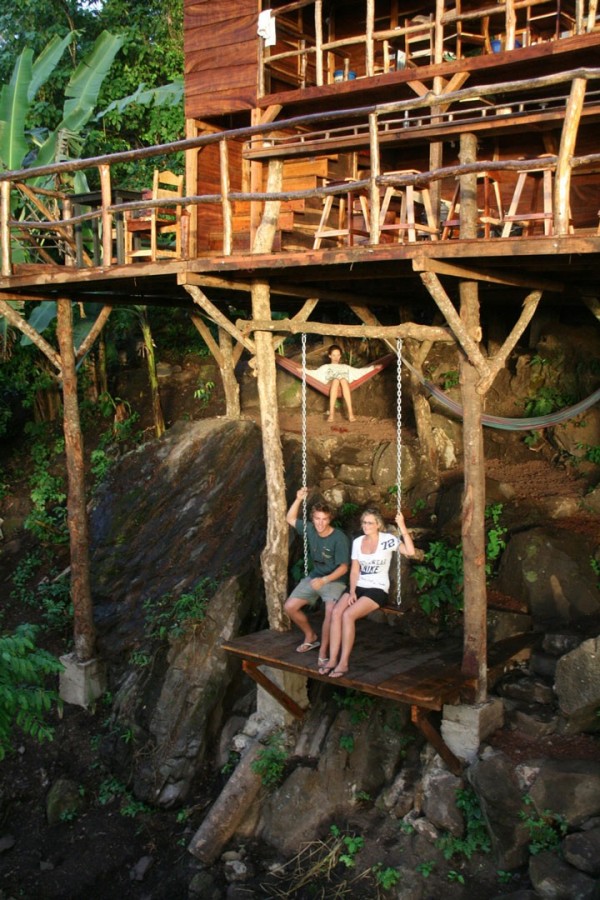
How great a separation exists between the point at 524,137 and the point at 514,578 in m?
5.93

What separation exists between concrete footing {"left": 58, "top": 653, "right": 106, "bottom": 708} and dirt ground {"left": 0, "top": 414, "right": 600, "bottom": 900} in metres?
0.16

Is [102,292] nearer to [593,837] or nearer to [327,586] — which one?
[327,586]

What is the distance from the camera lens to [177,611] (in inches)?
423

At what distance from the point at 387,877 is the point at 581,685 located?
2300 mm

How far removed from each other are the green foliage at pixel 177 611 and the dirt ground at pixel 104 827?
131 cm

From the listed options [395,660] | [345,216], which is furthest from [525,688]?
[345,216]

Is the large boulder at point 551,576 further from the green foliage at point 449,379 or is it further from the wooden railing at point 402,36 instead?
the wooden railing at point 402,36

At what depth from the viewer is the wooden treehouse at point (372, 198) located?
297 inches

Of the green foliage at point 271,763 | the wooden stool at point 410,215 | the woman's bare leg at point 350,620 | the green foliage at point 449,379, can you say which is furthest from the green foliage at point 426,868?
the green foliage at point 449,379

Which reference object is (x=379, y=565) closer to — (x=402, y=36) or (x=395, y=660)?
(x=395, y=660)

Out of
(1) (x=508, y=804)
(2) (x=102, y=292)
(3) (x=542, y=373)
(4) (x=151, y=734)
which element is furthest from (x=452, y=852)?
(2) (x=102, y=292)

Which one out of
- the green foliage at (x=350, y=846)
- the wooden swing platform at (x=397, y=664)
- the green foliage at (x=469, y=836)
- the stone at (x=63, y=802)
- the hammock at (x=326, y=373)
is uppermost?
the hammock at (x=326, y=373)

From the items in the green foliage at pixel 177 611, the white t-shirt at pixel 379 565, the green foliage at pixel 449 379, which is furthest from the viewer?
the green foliage at pixel 449 379

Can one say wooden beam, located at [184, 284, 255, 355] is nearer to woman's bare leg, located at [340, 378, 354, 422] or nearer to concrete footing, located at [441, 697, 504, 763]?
woman's bare leg, located at [340, 378, 354, 422]
